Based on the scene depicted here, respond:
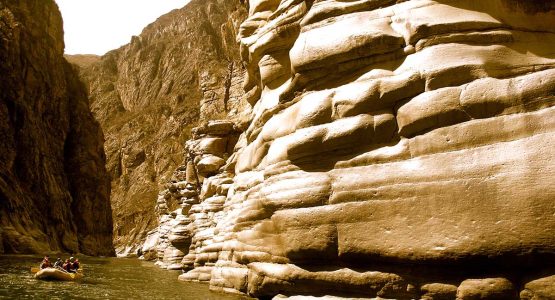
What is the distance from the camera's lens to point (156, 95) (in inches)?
6093

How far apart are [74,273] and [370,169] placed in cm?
1948

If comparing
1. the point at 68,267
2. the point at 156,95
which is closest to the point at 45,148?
the point at 68,267

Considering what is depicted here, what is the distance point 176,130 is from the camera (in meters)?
130

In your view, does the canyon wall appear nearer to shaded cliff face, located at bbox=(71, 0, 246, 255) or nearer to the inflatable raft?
the inflatable raft

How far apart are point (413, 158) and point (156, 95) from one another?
15226 centimetres

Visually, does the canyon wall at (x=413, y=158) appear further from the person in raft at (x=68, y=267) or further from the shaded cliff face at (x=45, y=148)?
the shaded cliff face at (x=45, y=148)

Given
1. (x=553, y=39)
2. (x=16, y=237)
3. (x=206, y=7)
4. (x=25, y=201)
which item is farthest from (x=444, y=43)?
(x=206, y=7)

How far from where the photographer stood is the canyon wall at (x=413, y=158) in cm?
873

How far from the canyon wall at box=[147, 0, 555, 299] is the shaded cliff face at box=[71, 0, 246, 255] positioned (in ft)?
254

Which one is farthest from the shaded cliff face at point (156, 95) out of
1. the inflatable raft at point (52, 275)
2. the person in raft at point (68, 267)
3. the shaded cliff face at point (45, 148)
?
the inflatable raft at point (52, 275)

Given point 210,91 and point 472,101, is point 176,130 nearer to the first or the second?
point 210,91

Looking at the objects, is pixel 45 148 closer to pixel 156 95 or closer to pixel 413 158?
pixel 413 158

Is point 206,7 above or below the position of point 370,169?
above

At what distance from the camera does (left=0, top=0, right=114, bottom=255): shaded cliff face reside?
5009cm
